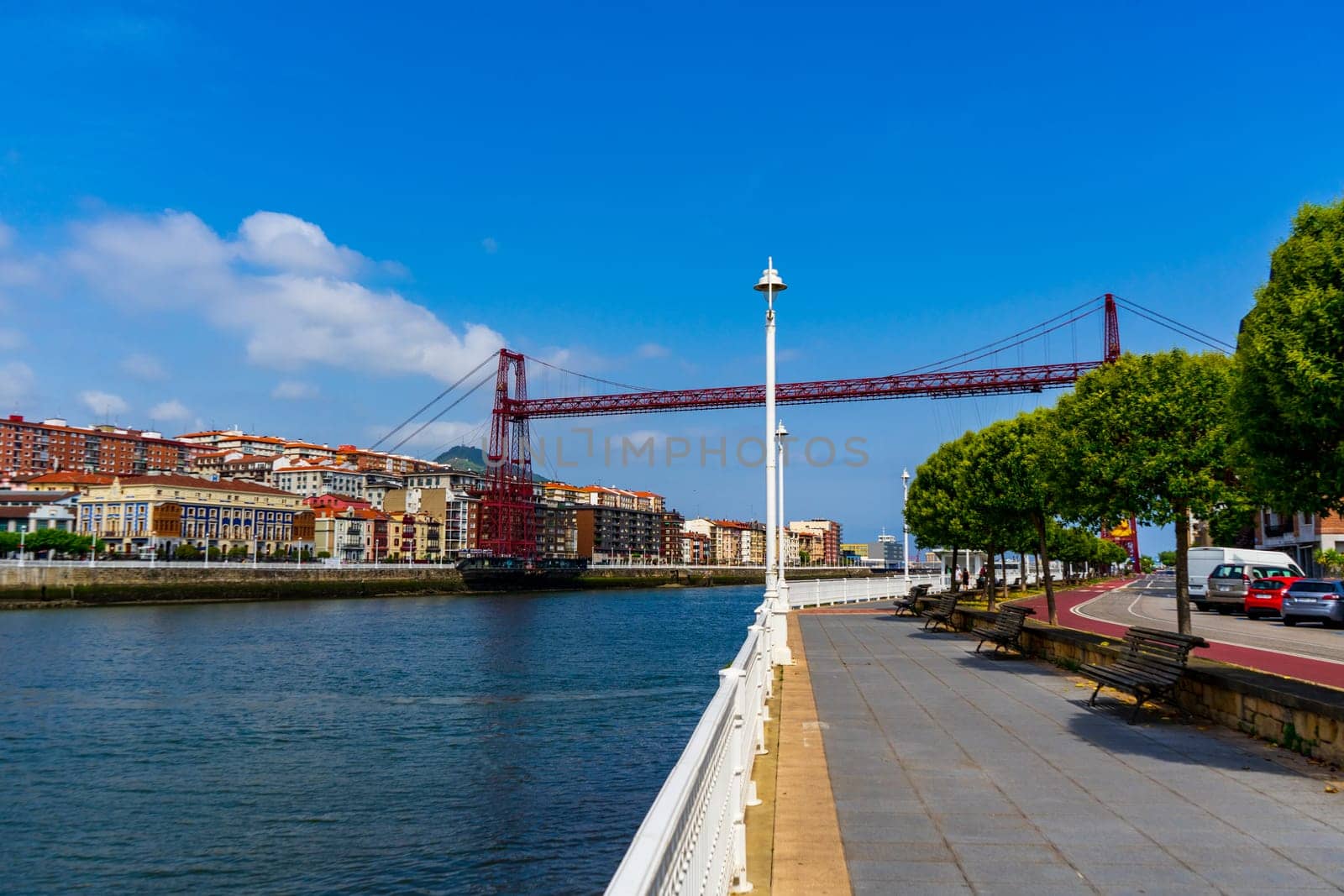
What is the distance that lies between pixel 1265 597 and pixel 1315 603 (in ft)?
11.2

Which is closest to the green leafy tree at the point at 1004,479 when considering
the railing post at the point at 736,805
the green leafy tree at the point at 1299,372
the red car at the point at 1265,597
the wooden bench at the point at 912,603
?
the wooden bench at the point at 912,603

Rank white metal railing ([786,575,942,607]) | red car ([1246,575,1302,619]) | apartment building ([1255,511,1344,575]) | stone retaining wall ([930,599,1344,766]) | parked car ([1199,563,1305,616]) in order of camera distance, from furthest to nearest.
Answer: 1. apartment building ([1255,511,1344,575])
2. white metal railing ([786,575,942,607])
3. parked car ([1199,563,1305,616])
4. red car ([1246,575,1302,619])
5. stone retaining wall ([930,599,1344,766])

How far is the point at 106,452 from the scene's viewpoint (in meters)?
161

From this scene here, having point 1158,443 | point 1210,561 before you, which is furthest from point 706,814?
point 1210,561

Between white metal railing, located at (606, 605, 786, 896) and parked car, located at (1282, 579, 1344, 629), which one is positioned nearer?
white metal railing, located at (606, 605, 786, 896)

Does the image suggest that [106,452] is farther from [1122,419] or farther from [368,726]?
[1122,419]

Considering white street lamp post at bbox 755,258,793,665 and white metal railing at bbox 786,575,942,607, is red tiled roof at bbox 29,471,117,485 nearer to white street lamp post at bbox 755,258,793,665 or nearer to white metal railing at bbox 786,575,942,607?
white metal railing at bbox 786,575,942,607

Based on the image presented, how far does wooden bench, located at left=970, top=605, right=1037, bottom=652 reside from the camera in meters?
16.1

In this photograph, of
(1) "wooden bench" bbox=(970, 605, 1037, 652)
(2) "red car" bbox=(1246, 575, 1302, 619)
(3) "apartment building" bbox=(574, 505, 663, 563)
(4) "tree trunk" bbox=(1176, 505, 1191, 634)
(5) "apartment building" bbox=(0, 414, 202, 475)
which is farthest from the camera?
(3) "apartment building" bbox=(574, 505, 663, 563)

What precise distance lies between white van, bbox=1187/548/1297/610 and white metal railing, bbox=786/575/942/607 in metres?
9.40

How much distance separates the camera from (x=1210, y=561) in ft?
118

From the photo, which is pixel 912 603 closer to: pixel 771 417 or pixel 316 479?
pixel 771 417

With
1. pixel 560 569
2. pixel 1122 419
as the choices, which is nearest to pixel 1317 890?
pixel 1122 419

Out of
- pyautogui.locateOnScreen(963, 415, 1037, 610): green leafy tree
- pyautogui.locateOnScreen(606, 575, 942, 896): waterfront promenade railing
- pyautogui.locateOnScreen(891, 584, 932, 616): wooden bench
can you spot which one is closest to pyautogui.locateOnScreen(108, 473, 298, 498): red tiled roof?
pyautogui.locateOnScreen(891, 584, 932, 616): wooden bench
